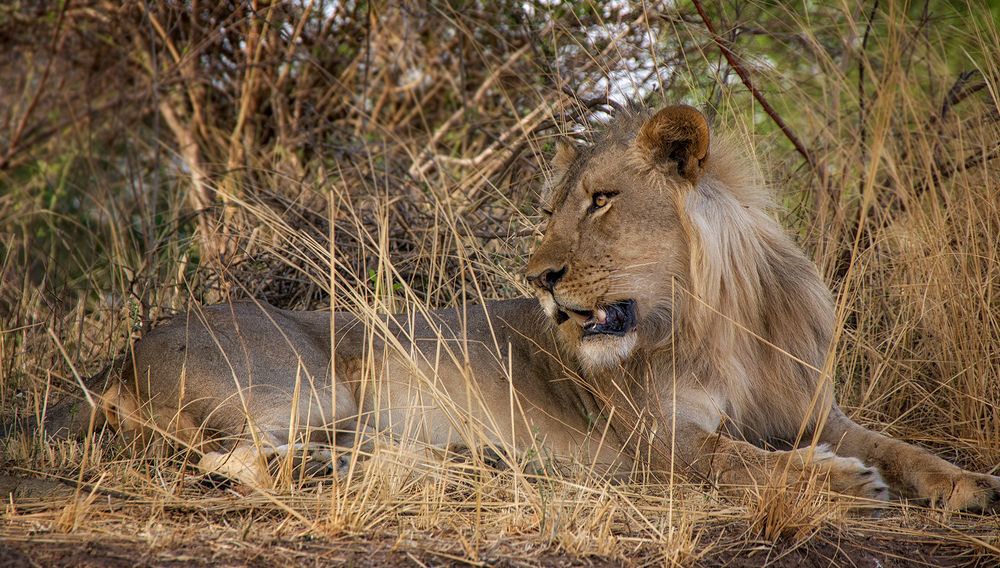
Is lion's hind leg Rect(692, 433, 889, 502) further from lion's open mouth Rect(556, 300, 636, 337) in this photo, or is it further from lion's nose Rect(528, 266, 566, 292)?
lion's nose Rect(528, 266, 566, 292)

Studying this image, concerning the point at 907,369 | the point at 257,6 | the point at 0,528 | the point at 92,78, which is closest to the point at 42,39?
the point at 92,78

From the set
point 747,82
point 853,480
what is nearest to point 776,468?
point 853,480

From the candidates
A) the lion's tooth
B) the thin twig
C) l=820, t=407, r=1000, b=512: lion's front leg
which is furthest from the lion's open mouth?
the thin twig

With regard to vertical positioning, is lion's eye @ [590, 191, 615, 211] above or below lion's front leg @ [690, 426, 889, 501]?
above

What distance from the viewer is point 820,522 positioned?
284 cm

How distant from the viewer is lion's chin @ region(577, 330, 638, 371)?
346 cm

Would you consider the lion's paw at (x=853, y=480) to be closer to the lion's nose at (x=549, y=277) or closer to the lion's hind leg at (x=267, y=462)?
the lion's nose at (x=549, y=277)

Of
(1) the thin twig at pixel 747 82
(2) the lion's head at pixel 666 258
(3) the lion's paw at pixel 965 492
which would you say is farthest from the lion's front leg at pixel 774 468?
(1) the thin twig at pixel 747 82

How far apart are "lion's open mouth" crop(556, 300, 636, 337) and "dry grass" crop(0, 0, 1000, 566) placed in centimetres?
54

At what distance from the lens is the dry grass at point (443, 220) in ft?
9.11

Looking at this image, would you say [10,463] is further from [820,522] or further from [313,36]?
[313,36]

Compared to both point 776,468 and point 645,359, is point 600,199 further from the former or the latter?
point 776,468

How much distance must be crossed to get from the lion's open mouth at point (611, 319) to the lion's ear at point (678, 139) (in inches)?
20.6

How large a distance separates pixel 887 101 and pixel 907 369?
1.94 m
